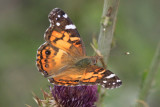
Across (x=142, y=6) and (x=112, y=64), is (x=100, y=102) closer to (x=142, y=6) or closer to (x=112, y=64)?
(x=112, y=64)

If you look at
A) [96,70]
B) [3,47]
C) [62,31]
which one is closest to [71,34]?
[62,31]

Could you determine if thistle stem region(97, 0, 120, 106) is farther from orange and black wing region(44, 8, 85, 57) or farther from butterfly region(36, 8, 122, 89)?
orange and black wing region(44, 8, 85, 57)

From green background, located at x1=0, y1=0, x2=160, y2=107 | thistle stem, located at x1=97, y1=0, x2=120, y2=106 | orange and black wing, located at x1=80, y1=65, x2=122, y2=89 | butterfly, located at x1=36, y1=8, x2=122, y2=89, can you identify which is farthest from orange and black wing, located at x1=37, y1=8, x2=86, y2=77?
green background, located at x1=0, y1=0, x2=160, y2=107

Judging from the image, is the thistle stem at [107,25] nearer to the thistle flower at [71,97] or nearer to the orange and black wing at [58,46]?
the thistle flower at [71,97]

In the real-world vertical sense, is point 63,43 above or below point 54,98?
above

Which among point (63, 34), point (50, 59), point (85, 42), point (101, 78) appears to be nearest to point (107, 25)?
point (101, 78)

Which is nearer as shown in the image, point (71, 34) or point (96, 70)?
point (96, 70)

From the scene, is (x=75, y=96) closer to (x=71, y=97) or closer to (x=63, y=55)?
(x=71, y=97)

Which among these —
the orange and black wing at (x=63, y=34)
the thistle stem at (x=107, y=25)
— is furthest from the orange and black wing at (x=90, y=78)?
the orange and black wing at (x=63, y=34)
